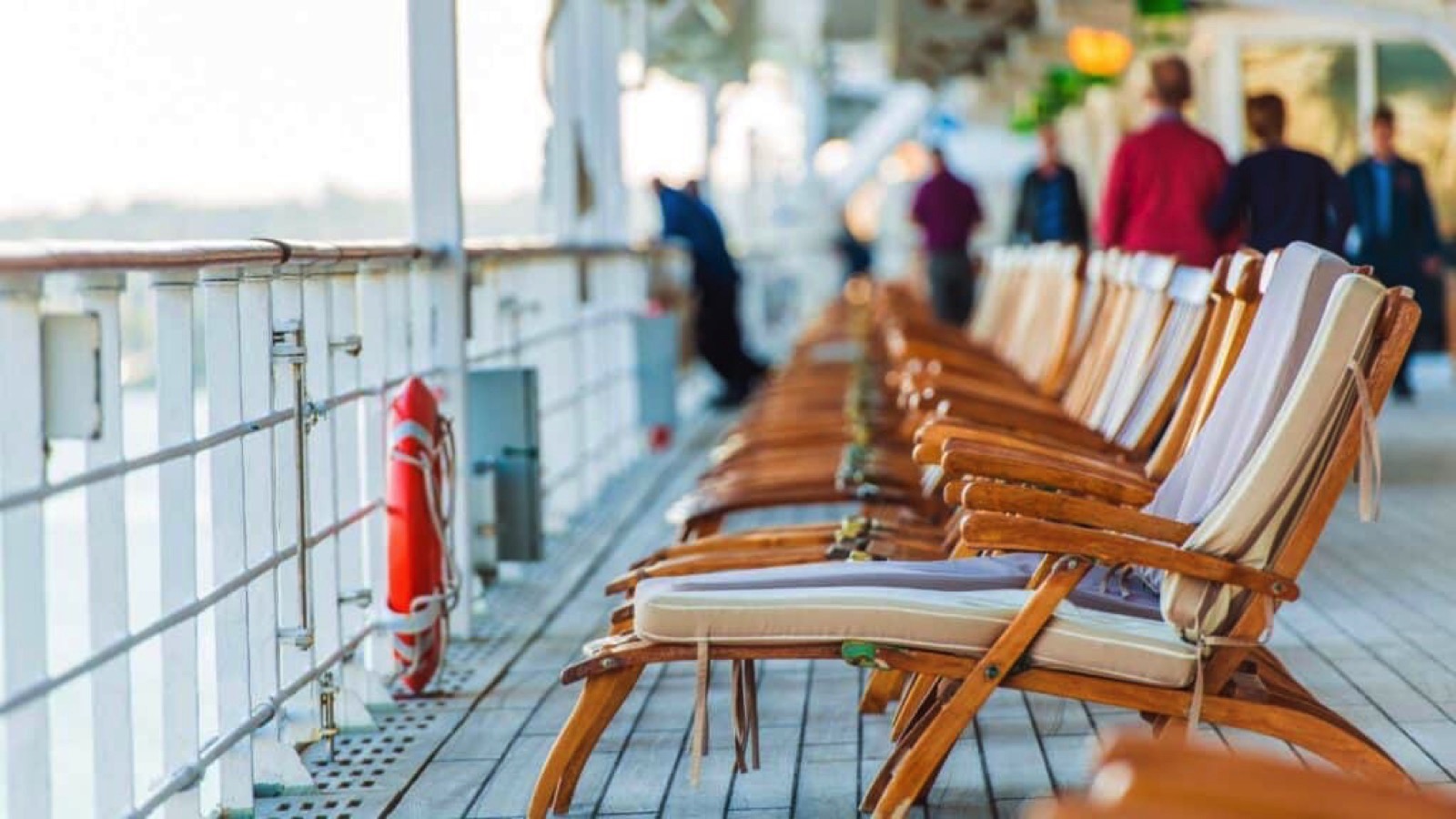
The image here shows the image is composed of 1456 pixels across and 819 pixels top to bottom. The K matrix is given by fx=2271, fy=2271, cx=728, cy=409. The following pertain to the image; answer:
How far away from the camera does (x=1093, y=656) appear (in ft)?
9.57

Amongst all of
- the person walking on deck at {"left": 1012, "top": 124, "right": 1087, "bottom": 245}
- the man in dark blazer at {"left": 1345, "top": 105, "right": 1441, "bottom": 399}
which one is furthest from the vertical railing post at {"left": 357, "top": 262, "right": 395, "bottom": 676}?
the person walking on deck at {"left": 1012, "top": 124, "right": 1087, "bottom": 245}

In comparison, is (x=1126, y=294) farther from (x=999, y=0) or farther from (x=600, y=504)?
(x=999, y=0)

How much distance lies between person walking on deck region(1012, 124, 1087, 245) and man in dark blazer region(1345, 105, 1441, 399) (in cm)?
152

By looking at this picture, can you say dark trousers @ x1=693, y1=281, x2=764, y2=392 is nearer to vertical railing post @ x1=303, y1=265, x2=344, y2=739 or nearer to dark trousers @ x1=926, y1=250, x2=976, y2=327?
dark trousers @ x1=926, y1=250, x2=976, y2=327

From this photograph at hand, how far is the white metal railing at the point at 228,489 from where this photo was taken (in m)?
2.57

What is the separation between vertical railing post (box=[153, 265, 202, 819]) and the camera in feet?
10.4

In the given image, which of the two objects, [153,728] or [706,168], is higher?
[706,168]

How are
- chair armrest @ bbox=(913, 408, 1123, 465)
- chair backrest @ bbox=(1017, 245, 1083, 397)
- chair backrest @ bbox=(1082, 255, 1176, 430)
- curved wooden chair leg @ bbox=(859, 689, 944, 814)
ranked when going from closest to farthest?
curved wooden chair leg @ bbox=(859, 689, 944, 814)
chair armrest @ bbox=(913, 408, 1123, 465)
chair backrest @ bbox=(1082, 255, 1176, 430)
chair backrest @ bbox=(1017, 245, 1083, 397)

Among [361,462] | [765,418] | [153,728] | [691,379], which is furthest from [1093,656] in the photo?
[691,379]

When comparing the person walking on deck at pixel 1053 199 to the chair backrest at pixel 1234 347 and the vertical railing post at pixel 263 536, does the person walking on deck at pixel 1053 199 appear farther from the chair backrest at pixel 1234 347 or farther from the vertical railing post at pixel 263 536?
the vertical railing post at pixel 263 536

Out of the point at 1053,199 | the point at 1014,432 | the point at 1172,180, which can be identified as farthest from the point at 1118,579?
the point at 1053,199

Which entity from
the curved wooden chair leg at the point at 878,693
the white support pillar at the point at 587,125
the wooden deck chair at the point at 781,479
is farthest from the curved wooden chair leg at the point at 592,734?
the white support pillar at the point at 587,125

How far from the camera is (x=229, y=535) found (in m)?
3.47

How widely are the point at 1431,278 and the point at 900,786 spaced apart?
1083 centimetres
